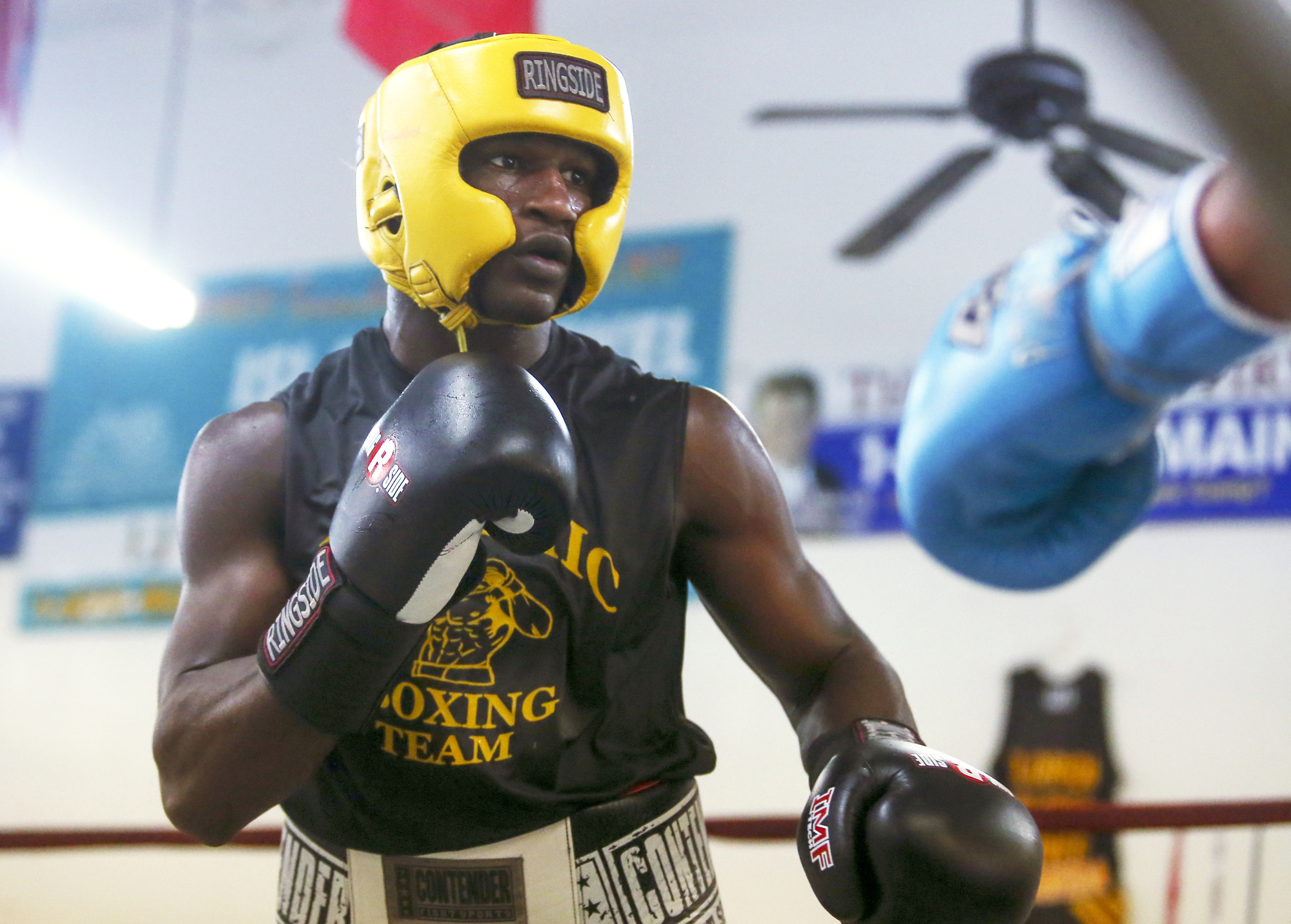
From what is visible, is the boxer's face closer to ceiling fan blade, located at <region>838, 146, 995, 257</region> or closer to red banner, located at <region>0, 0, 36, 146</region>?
ceiling fan blade, located at <region>838, 146, 995, 257</region>

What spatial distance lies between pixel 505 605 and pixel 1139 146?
2.83 m

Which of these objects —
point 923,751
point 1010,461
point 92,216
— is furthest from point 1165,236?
point 92,216

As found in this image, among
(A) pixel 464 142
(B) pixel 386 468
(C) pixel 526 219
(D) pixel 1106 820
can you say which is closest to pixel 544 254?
(C) pixel 526 219

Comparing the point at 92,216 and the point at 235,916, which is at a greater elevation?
the point at 92,216

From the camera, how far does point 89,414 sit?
230 inches

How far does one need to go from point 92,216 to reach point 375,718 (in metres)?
5.81

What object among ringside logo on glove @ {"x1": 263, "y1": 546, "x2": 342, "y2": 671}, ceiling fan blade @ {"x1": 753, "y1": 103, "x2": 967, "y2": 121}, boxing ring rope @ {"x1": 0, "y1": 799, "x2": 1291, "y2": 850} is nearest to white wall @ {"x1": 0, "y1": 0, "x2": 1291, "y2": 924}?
ceiling fan blade @ {"x1": 753, "y1": 103, "x2": 967, "y2": 121}

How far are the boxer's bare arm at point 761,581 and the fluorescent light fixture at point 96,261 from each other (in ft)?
15.4

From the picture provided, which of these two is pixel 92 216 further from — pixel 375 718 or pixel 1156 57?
pixel 1156 57

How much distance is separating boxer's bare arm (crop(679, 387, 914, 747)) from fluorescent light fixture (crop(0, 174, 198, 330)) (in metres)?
4.69

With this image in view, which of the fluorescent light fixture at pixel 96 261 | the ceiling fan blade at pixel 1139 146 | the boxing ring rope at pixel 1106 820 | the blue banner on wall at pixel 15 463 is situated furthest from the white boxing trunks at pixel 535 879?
the blue banner on wall at pixel 15 463

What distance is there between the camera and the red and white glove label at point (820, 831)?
1214 millimetres

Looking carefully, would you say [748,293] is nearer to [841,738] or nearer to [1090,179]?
[1090,179]

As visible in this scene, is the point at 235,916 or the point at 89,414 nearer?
the point at 235,916
